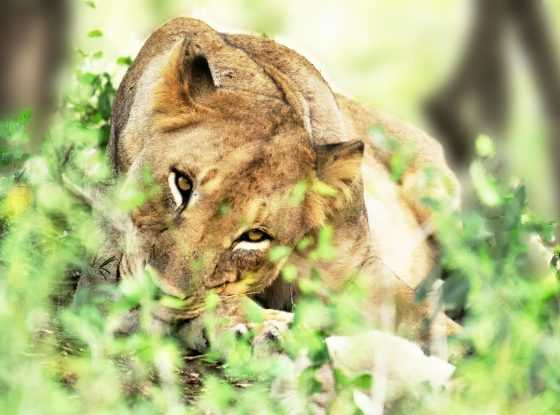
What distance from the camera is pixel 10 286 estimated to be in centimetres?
372

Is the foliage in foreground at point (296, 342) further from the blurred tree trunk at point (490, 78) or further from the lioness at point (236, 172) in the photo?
the blurred tree trunk at point (490, 78)

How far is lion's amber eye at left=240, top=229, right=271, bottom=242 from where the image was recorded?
181 inches

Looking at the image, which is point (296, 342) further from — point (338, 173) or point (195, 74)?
point (195, 74)

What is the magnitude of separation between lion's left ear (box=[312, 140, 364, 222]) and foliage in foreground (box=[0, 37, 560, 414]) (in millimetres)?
740

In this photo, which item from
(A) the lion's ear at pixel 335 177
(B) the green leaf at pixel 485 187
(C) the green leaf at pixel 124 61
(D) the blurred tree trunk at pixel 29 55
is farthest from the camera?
(C) the green leaf at pixel 124 61

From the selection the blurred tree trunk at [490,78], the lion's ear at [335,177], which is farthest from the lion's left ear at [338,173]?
the blurred tree trunk at [490,78]

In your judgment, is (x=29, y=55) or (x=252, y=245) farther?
(x=29, y=55)

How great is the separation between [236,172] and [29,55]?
1864 millimetres

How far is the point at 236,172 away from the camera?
4609mm

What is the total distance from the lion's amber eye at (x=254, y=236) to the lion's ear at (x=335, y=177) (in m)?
0.25

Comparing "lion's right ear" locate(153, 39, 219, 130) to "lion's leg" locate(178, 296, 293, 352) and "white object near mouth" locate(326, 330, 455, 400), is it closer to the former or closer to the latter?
"lion's leg" locate(178, 296, 293, 352)

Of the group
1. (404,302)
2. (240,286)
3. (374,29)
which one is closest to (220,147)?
(240,286)

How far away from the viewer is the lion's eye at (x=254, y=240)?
15.0ft

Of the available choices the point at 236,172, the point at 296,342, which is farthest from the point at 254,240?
the point at 296,342
